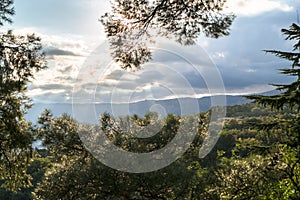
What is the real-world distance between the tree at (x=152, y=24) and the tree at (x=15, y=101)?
11.4 ft

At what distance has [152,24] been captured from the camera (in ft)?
33.1

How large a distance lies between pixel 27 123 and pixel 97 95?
207 inches

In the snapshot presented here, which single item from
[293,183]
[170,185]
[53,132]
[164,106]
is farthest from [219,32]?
[164,106]

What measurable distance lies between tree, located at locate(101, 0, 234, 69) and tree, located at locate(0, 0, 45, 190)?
3.48 m

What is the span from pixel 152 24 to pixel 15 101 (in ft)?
23.0

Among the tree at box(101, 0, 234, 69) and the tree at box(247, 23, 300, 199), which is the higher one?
the tree at box(101, 0, 234, 69)

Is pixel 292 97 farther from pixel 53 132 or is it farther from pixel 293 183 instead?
pixel 53 132

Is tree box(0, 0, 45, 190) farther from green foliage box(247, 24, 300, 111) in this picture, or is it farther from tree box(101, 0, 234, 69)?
green foliage box(247, 24, 300, 111)

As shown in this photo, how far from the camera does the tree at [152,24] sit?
31.2ft

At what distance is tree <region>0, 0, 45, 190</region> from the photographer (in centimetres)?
1183

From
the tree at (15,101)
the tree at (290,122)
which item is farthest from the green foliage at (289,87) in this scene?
the tree at (15,101)

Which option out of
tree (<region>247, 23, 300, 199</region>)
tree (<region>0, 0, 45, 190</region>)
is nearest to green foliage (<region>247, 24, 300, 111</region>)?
tree (<region>247, 23, 300, 199</region>)

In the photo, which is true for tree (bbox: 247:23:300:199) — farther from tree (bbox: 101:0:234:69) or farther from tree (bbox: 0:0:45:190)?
tree (bbox: 0:0:45:190)

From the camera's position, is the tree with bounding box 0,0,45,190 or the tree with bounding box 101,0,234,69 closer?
the tree with bounding box 101,0,234,69
